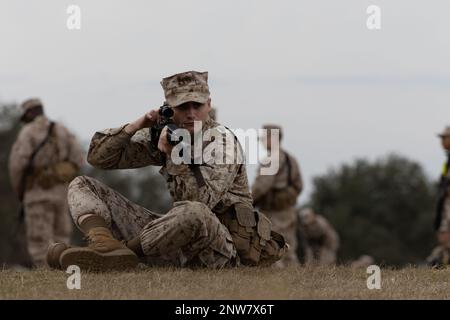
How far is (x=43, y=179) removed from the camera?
19438 mm

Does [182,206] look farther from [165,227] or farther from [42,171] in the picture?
[42,171]

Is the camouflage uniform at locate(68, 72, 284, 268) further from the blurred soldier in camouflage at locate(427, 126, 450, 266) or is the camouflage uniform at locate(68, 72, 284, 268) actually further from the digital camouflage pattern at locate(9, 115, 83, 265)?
the blurred soldier in camouflage at locate(427, 126, 450, 266)

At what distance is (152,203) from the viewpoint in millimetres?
72750

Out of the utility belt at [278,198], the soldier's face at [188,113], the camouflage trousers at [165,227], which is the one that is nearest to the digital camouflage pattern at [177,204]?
the camouflage trousers at [165,227]

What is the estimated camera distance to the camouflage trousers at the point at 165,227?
957 centimetres

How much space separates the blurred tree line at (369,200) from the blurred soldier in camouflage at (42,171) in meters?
44.7

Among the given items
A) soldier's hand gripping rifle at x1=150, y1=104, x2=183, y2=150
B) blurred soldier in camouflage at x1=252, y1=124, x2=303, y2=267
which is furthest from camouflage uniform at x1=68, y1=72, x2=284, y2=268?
blurred soldier in camouflage at x1=252, y1=124, x2=303, y2=267

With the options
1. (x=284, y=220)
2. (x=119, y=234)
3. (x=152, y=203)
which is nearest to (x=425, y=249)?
(x=152, y=203)

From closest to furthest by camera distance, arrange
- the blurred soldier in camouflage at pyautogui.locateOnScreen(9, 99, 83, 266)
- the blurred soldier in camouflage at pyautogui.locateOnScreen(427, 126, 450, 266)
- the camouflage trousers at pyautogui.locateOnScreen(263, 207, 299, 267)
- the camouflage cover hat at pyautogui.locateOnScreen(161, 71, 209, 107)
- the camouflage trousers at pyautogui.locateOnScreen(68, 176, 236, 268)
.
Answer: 1. the camouflage trousers at pyautogui.locateOnScreen(68, 176, 236, 268)
2. the camouflage cover hat at pyautogui.locateOnScreen(161, 71, 209, 107)
3. the blurred soldier in camouflage at pyautogui.locateOnScreen(9, 99, 83, 266)
4. the blurred soldier in camouflage at pyautogui.locateOnScreen(427, 126, 450, 266)
5. the camouflage trousers at pyautogui.locateOnScreen(263, 207, 299, 267)

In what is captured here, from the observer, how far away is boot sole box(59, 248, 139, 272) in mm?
9586

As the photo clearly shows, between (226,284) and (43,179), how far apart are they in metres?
10.9

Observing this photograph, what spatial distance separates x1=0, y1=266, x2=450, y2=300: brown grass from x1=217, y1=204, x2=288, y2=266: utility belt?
0.25 m

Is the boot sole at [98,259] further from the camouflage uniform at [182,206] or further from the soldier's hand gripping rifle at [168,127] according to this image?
the soldier's hand gripping rifle at [168,127]

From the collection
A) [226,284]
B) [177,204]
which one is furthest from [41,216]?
[226,284]
